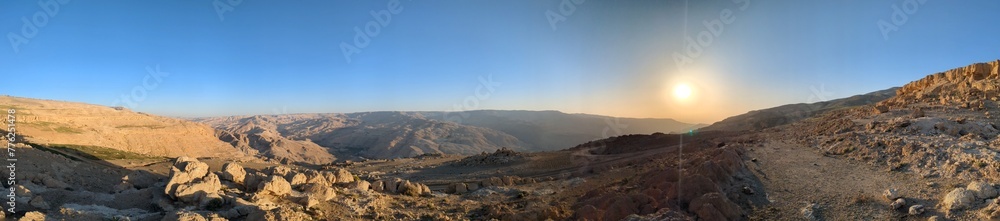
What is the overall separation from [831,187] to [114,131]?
202 ft

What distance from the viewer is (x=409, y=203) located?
647 inches

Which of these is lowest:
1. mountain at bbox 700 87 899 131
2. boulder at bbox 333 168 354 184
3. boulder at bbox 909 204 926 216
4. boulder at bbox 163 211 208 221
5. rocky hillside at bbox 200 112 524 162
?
rocky hillside at bbox 200 112 524 162

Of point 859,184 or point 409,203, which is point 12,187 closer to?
point 409,203

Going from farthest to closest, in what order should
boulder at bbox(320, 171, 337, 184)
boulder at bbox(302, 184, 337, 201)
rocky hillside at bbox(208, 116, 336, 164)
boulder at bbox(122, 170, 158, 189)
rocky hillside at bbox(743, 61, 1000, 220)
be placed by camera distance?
rocky hillside at bbox(208, 116, 336, 164)
boulder at bbox(320, 171, 337, 184)
boulder at bbox(302, 184, 337, 201)
boulder at bbox(122, 170, 158, 189)
rocky hillside at bbox(743, 61, 1000, 220)

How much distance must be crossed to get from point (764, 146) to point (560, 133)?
107308 millimetres

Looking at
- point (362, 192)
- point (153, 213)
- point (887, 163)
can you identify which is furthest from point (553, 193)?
point (153, 213)

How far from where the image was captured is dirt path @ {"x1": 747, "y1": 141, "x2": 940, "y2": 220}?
36.9 ft

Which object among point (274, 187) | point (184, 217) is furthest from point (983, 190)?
point (274, 187)

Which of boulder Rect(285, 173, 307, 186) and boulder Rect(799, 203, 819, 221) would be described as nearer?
boulder Rect(799, 203, 819, 221)

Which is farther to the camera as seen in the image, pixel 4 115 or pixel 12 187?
pixel 4 115

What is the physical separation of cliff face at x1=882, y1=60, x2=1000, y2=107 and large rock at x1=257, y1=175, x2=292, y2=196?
3044 cm

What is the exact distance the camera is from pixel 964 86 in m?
25.9

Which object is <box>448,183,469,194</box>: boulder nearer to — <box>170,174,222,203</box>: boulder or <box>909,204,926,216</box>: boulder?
<box>170,174,222,203</box>: boulder

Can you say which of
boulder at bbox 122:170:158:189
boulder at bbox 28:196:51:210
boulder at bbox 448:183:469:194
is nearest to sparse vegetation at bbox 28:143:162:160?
boulder at bbox 122:170:158:189
